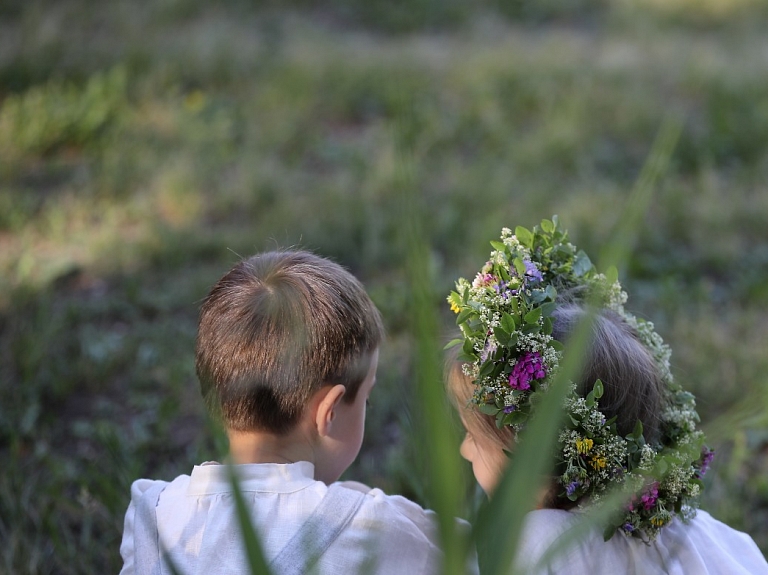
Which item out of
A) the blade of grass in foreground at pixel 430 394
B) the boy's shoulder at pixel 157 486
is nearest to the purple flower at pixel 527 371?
the boy's shoulder at pixel 157 486

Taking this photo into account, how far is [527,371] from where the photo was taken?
61.1 inches

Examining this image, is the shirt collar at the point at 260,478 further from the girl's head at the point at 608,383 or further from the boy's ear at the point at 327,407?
the girl's head at the point at 608,383

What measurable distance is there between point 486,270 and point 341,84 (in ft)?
15.0

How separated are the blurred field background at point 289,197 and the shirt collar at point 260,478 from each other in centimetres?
33

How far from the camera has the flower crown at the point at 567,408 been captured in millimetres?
1537

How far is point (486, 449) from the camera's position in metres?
1.76

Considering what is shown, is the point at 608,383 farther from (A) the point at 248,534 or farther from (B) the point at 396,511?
(A) the point at 248,534

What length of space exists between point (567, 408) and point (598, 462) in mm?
122

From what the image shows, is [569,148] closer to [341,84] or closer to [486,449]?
[341,84]

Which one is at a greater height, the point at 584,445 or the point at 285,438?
the point at 584,445

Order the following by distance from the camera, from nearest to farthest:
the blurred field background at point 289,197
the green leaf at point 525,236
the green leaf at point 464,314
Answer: the green leaf at point 464,314, the green leaf at point 525,236, the blurred field background at point 289,197

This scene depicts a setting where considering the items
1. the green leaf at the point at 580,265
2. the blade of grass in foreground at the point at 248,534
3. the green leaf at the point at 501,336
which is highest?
the blade of grass in foreground at the point at 248,534

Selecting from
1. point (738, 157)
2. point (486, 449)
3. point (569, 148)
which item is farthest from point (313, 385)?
point (738, 157)

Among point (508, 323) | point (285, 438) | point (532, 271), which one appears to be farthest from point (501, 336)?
point (285, 438)
